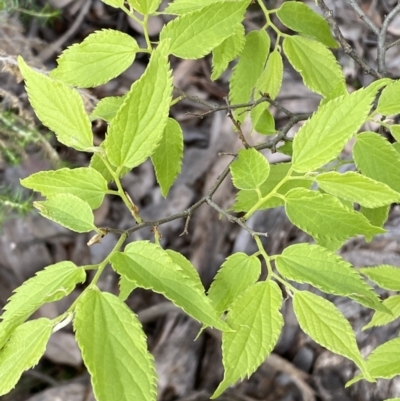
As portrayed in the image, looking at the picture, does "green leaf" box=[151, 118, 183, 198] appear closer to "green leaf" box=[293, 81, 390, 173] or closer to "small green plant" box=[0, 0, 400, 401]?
"small green plant" box=[0, 0, 400, 401]

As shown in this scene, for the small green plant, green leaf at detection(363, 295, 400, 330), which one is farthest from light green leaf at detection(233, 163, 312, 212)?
green leaf at detection(363, 295, 400, 330)

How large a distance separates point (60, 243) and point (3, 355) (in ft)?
3.43

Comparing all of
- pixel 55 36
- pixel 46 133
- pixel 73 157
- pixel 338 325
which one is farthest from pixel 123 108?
pixel 55 36

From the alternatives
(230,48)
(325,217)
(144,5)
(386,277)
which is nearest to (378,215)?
(386,277)

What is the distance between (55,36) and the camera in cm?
160

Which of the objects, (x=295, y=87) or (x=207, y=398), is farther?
(x=295, y=87)

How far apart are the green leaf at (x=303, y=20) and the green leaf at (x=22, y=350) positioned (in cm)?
51

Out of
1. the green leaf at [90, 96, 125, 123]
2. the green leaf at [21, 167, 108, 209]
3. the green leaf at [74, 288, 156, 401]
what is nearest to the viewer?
the green leaf at [74, 288, 156, 401]

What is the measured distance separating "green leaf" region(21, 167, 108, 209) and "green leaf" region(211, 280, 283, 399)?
7.4 inches

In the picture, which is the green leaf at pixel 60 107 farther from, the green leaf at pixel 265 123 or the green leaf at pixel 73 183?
the green leaf at pixel 265 123

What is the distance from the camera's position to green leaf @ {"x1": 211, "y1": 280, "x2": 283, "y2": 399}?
53cm

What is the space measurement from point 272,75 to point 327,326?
0.38 metres

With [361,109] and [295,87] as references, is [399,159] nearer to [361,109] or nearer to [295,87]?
[361,109]

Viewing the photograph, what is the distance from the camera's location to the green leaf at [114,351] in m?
0.45
